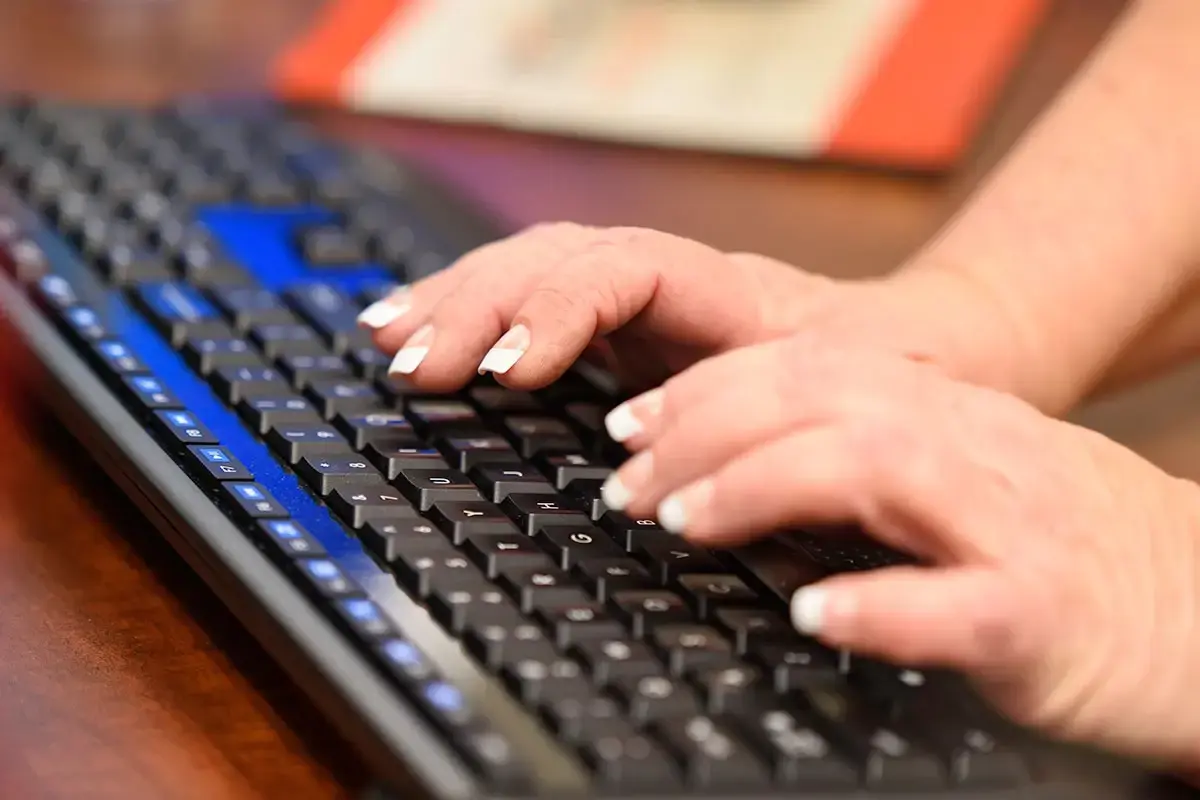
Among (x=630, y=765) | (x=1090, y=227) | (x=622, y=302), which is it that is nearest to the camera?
(x=630, y=765)

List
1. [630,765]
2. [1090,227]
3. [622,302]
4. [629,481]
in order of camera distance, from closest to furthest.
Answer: [630,765] < [629,481] < [622,302] < [1090,227]

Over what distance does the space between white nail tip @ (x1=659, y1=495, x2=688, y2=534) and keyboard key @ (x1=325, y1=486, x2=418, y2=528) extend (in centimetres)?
8

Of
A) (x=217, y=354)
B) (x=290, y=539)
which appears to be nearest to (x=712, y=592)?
(x=290, y=539)

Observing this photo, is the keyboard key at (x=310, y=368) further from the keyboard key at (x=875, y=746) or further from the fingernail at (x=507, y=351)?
the keyboard key at (x=875, y=746)

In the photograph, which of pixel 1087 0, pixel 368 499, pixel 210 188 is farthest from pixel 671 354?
pixel 1087 0

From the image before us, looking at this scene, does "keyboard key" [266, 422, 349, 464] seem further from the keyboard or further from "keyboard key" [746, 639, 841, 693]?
"keyboard key" [746, 639, 841, 693]

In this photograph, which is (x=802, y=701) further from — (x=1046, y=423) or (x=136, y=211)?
(x=136, y=211)

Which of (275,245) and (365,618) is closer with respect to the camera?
(365,618)

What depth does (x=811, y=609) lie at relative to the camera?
1.41 feet

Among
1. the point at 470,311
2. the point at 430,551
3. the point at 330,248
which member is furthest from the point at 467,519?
the point at 330,248

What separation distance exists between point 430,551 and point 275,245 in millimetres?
307

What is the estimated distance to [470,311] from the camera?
0.60m

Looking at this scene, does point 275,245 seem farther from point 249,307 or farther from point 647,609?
point 647,609

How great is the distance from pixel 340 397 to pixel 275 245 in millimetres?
184
